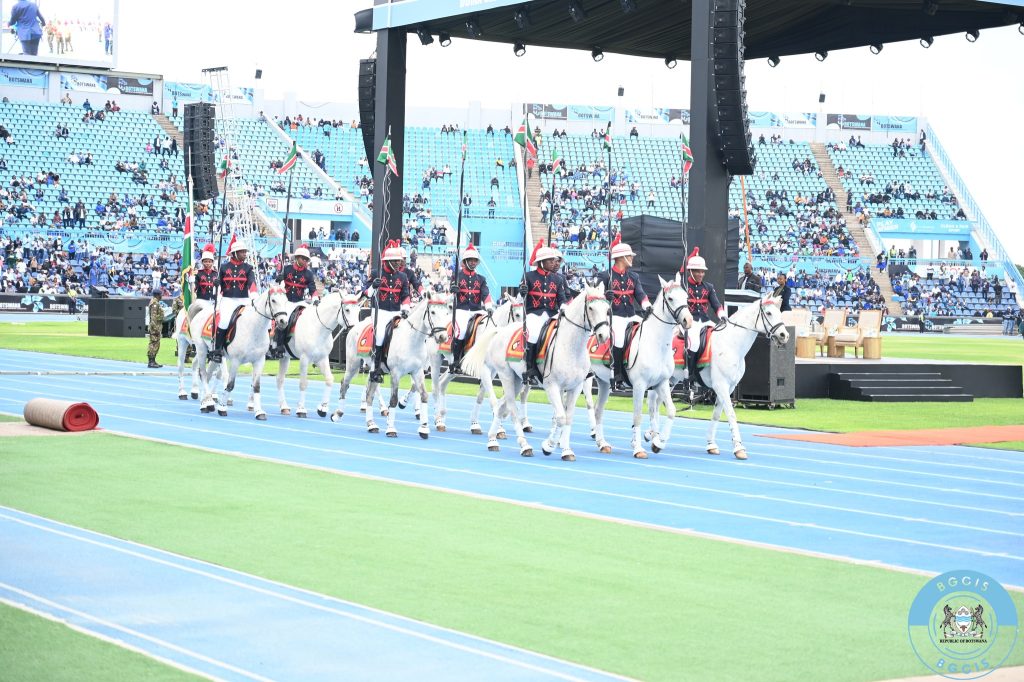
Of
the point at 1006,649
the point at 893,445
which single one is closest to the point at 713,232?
the point at 893,445

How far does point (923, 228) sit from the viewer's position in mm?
72938

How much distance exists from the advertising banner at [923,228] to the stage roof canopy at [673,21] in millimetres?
44961

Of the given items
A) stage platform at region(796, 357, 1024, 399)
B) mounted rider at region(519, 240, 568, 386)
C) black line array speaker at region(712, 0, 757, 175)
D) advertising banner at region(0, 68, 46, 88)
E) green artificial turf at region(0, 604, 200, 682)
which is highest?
advertising banner at region(0, 68, 46, 88)

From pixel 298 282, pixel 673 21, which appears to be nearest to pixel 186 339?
pixel 298 282

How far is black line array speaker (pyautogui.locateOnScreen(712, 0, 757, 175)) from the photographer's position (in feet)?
74.2

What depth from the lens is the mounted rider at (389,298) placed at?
19266mm

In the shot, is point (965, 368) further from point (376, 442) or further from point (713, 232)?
point (376, 442)

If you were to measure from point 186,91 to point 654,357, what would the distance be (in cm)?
6404

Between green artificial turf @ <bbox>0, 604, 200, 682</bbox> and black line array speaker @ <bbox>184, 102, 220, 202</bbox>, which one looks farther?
black line array speaker @ <bbox>184, 102, 220, 202</bbox>

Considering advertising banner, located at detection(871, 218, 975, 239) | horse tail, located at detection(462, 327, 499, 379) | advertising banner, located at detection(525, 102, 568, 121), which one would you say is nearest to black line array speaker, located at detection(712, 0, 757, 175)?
horse tail, located at detection(462, 327, 499, 379)

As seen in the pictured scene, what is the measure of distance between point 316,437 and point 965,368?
16082 millimetres

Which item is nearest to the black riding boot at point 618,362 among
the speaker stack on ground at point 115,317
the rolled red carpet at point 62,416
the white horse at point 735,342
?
the white horse at point 735,342

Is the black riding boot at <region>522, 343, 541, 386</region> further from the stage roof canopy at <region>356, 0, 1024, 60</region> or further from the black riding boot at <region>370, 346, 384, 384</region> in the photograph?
the stage roof canopy at <region>356, 0, 1024, 60</region>

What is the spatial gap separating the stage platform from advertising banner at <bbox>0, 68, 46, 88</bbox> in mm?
54711
